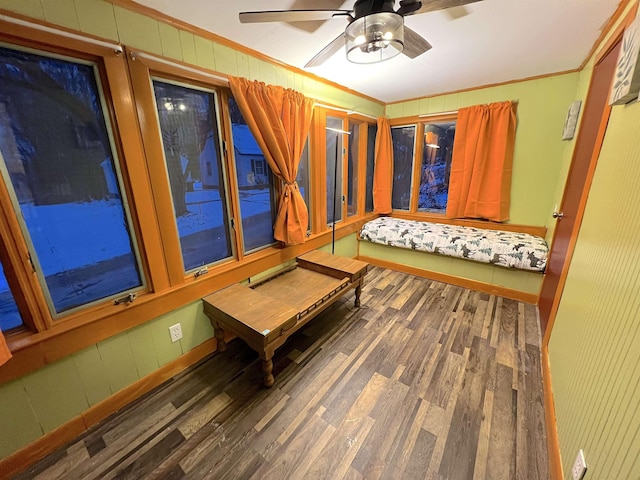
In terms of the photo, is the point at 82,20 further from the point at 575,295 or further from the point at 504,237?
the point at 504,237

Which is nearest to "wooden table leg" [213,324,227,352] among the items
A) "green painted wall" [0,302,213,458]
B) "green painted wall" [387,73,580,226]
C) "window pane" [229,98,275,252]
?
"green painted wall" [0,302,213,458]

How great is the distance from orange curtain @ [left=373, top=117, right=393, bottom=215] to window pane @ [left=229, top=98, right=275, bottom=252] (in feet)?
6.46

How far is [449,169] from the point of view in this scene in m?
3.35

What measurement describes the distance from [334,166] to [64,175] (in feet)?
7.74

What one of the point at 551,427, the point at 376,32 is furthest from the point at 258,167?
the point at 551,427

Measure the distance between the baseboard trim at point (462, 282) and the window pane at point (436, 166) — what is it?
1012 millimetres

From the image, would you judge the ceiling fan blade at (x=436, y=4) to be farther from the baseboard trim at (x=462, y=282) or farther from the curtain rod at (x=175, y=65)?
the baseboard trim at (x=462, y=282)

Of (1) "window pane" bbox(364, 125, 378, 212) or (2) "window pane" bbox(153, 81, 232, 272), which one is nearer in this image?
(2) "window pane" bbox(153, 81, 232, 272)

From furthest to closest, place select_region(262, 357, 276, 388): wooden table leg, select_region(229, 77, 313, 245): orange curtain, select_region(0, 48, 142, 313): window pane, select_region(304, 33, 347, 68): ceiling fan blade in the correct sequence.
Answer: select_region(229, 77, 313, 245): orange curtain
select_region(262, 357, 276, 388): wooden table leg
select_region(304, 33, 347, 68): ceiling fan blade
select_region(0, 48, 142, 313): window pane

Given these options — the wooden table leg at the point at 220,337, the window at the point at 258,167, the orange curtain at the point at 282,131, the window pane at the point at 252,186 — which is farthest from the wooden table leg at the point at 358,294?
the window at the point at 258,167

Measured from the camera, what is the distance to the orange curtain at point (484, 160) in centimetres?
280

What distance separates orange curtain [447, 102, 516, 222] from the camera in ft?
9.19

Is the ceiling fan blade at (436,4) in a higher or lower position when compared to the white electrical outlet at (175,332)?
higher

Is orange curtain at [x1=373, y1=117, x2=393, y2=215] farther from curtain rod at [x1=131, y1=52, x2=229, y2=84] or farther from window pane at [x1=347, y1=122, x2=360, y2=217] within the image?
curtain rod at [x1=131, y1=52, x2=229, y2=84]
